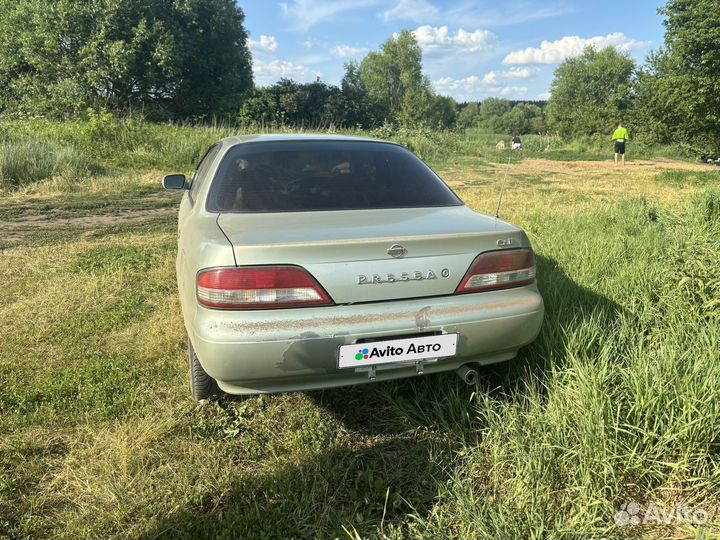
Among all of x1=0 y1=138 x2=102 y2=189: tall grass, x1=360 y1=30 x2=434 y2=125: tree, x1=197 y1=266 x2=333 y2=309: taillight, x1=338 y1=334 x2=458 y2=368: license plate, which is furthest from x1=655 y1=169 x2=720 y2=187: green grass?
x1=360 y1=30 x2=434 y2=125: tree

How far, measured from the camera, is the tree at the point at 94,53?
2723cm

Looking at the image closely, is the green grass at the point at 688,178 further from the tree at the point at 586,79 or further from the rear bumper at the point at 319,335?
the tree at the point at 586,79

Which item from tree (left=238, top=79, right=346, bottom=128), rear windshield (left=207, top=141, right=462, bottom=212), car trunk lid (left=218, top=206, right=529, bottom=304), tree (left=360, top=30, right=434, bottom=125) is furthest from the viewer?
tree (left=360, top=30, right=434, bottom=125)

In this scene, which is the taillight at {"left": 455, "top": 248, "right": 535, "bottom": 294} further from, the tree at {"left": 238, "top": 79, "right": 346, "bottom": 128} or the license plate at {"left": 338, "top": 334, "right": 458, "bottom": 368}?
the tree at {"left": 238, "top": 79, "right": 346, "bottom": 128}

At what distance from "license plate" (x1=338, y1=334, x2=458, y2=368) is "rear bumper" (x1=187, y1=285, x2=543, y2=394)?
0.03 meters

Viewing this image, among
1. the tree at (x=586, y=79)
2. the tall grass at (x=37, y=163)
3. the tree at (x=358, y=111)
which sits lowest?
the tall grass at (x=37, y=163)

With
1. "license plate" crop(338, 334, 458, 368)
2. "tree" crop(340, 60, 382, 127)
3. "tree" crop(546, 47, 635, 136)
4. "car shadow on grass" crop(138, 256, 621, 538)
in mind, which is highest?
"tree" crop(546, 47, 635, 136)

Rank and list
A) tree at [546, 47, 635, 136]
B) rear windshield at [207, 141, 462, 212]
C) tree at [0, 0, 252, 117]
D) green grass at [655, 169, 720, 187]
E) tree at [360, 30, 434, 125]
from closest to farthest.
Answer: rear windshield at [207, 141, 462, 212], green grass at [655, 169, 720, 187], tree at [0, 0, 252, 117], tree at [360, 30, 434, 125], tree at [546, 47, 635, 136]

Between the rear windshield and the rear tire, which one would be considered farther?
the rear windshield

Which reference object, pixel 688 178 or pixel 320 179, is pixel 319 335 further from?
pixel 688 178

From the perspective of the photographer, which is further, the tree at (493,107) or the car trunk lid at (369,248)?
the tree at (493,107)

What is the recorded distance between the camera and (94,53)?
27.6 meters

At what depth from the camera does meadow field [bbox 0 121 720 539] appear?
1.88 metres

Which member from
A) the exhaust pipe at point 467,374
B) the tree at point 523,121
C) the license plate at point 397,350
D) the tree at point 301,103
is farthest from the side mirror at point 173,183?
the tree at point 523,121
